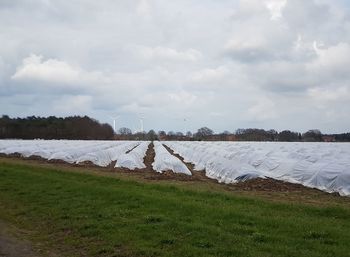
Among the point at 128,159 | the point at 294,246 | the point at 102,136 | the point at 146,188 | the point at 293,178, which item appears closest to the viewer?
the point at 294,246

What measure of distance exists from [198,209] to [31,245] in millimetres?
4306

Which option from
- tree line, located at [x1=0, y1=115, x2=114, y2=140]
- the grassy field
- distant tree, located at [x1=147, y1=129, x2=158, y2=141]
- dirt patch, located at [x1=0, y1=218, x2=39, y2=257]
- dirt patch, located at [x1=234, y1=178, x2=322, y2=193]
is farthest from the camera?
distant tree, located at [x1=147, y1=129, x2=158, y2=141]

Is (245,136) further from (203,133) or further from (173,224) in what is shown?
(173,224)

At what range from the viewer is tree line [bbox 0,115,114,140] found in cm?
13850

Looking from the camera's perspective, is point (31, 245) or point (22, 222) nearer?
point (31, 245)

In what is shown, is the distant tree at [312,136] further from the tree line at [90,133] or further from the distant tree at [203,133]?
the distant tree at [203,133]

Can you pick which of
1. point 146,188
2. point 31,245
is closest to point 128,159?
point 146,188

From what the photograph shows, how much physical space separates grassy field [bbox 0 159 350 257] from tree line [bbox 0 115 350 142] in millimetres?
127663

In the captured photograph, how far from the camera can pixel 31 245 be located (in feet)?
30.5

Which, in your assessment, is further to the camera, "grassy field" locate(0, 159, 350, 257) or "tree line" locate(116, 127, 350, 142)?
"tree line" locate(116, 127, 350, 142)

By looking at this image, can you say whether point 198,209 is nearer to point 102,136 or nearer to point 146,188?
point 146,188

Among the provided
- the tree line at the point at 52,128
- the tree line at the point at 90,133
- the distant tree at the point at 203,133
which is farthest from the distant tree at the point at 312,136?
the tree line at the point at 52,128

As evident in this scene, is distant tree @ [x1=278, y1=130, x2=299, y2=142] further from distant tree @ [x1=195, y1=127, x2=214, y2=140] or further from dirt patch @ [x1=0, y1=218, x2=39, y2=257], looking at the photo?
dirt patch @ [x1=0, y1=218, x2=39, y2=257]

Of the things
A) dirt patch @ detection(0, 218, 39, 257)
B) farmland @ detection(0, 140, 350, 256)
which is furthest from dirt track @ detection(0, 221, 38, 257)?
farmland @ detection(0, 140, 350, 256)
